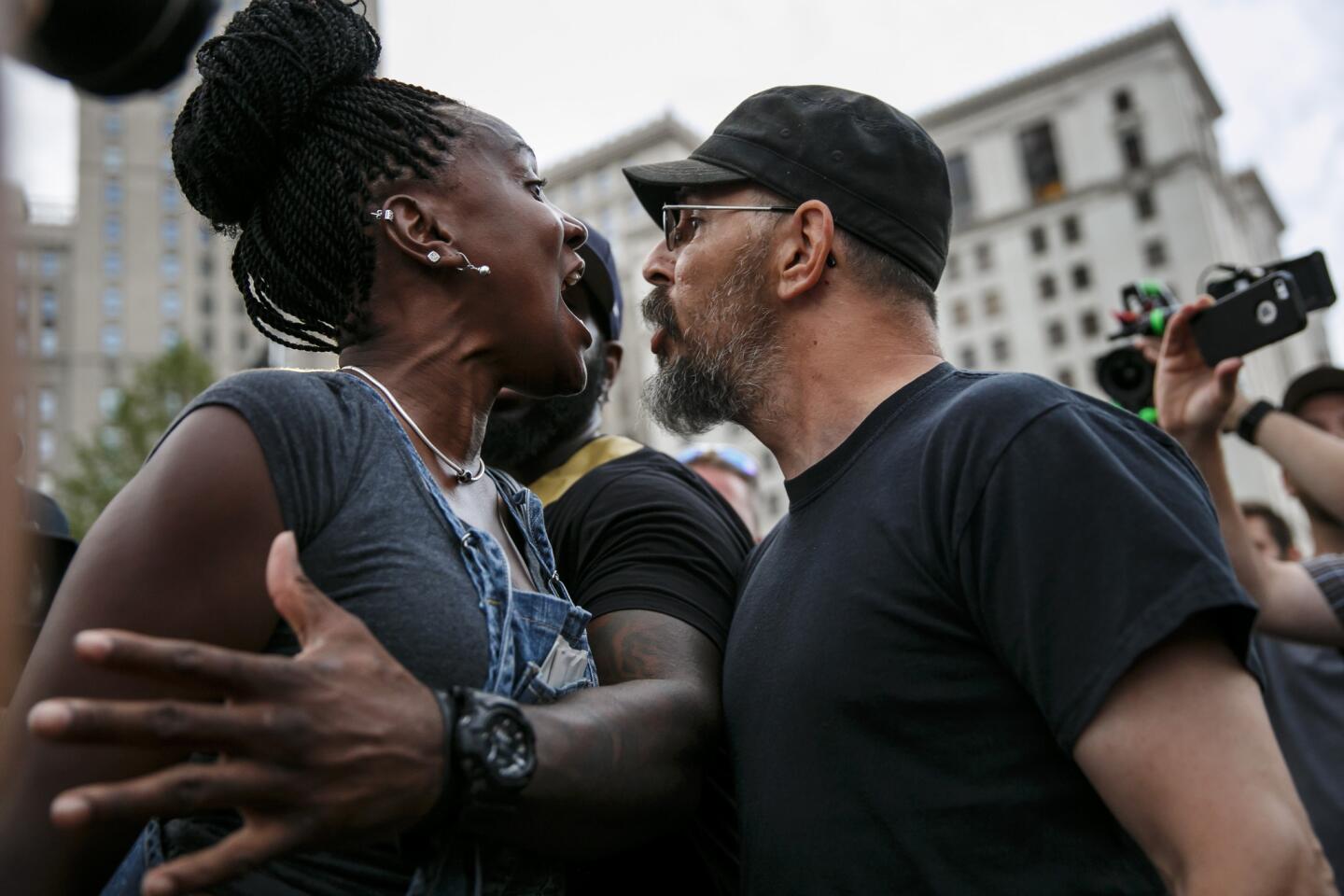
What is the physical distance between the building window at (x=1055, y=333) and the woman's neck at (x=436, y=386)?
5684 cm

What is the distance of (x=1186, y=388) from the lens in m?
3.82

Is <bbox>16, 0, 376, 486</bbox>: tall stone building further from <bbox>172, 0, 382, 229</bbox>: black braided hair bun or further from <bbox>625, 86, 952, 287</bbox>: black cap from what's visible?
<bbox>172, 0, 382, 229</bbox>: black braided hair bun

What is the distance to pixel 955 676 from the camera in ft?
6.85

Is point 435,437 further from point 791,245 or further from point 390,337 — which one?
point 791,245

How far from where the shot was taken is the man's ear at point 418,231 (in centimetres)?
237

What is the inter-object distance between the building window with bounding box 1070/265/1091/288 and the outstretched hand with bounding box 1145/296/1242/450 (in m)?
55.7

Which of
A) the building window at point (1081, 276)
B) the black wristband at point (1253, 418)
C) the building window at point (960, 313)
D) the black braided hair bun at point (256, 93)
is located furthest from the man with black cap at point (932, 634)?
the building window at point (960, 313)

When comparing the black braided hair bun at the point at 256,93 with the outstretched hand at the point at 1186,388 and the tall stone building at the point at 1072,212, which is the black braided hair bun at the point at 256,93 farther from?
the tall stone building at the point at 1072,212

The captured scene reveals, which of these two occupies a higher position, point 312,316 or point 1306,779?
point 312,316

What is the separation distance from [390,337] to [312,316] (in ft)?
0.74

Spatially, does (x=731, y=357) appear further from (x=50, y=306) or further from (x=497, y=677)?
(x=50, y=306)

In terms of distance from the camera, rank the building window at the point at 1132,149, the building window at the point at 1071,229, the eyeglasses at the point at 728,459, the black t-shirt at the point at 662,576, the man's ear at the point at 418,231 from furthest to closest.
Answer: the building window at the point at 1071,229 < the building window at the point at 1132,149 < the eyeglasses at the point at 728,459 < the black t-shirt at the point at 662,576 < the man's ear at the point at 418,231

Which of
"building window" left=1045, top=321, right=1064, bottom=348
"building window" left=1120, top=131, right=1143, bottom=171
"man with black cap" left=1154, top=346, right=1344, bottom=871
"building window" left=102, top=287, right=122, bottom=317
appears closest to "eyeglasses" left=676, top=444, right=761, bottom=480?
"man with black cap" left=1154, top=346, right=1344, bottom=871

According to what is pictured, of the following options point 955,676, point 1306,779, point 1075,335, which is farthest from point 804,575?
point 1075,335
